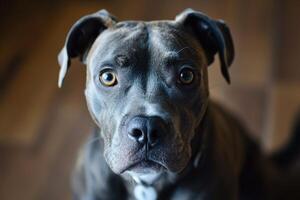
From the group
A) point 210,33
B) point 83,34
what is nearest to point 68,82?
point 83,34

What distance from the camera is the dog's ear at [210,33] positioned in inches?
67.4

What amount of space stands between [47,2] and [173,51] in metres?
1.75

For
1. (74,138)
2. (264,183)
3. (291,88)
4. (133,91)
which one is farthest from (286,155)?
(133,91)

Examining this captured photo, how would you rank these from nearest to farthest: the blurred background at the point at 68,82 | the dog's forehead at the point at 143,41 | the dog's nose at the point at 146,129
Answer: the dog's nose at the point at 146,129
the dog's forehead at the point at 143,41
the blurred background at the point at 68,82

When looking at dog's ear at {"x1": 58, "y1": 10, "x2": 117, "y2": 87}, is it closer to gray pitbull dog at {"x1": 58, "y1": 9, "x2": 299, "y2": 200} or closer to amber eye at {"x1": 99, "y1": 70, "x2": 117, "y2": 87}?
gray pitbull dog at {"x1": 58, "y1": 9, "x2": 299, "y2": 200}

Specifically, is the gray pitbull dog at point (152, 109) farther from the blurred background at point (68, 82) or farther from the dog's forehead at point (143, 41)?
the blurred background at point (68, 82)

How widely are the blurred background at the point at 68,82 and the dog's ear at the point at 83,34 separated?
78 cm

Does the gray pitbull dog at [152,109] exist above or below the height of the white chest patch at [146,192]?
above

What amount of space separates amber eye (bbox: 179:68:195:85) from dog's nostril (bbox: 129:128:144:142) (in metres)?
0.20

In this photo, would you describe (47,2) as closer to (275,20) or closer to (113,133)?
(275,20)

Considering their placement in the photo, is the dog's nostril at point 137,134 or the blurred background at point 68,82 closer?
the dog's nostril at point 137,134

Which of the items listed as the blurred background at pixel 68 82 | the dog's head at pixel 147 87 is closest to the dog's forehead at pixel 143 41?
the dog's head at pixel 147 87

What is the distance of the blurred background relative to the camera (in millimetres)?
2482

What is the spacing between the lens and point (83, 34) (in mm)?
1746
